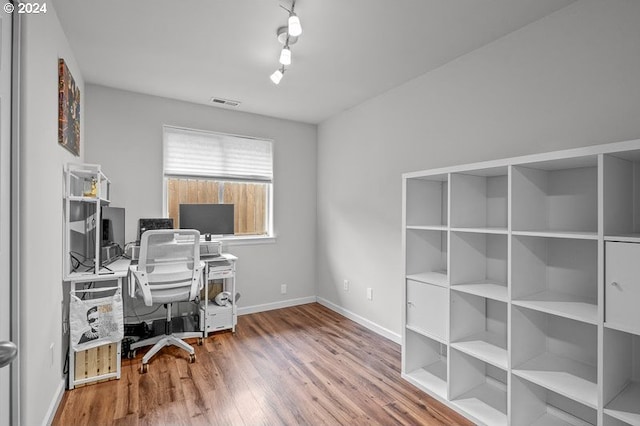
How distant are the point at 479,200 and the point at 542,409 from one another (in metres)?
1.36

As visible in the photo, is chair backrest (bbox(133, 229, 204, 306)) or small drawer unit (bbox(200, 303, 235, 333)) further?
small drawer unit (bbox(200, 303, 235, 333))

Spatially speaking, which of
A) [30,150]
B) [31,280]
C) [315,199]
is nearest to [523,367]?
[31,280]

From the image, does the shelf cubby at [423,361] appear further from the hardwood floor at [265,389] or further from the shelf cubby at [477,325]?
the shelf cubby at [477,325]

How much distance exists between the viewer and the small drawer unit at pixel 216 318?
3291 mm

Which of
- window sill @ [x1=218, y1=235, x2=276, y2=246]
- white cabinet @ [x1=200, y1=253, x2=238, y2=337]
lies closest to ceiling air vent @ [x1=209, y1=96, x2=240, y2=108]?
window sill @ [x1=218, y1=235, x2=276, y2=246]

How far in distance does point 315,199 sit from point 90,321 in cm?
293

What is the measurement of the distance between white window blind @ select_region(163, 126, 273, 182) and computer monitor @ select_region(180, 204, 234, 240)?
1.40ft

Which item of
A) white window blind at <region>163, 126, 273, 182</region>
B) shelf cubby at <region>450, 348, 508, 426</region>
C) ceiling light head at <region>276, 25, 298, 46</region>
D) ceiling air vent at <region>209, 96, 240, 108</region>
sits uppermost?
ceiling air vent at <region>209, 96, 240, 108</region>

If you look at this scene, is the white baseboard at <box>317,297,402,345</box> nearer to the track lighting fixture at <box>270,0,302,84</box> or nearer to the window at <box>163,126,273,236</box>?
the window at <box>163,126,273,236</box>

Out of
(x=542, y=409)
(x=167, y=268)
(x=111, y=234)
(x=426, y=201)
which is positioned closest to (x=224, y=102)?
(x=111, y=234)

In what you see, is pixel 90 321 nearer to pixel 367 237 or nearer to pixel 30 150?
pixel 30 150

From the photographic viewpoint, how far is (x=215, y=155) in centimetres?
387

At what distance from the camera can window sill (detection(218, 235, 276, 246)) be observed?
3907 millimetres

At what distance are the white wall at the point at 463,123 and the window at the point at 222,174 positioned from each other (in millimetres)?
818
